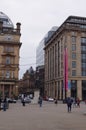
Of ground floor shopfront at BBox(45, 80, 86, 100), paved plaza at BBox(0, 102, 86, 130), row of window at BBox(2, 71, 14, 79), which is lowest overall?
paved plaza at BBox(0, 102, 86, 130)

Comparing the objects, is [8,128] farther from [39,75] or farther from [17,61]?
[39,75]

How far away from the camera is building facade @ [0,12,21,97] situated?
9781 cm

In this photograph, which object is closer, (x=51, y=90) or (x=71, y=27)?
(x=71, y=27)

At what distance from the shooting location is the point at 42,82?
161 m

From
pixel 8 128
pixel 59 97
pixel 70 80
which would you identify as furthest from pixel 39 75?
pixel 8 128

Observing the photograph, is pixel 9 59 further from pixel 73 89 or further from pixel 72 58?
pixel 73 89

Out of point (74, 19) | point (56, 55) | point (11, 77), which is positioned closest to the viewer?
point (11, 77)

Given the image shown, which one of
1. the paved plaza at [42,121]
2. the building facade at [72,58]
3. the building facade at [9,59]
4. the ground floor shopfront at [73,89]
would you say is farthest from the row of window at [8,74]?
the paved plaza at [42,121]

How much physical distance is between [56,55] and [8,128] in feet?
370

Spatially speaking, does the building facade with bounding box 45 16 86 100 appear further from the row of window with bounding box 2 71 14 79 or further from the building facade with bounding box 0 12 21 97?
the row of window with bounding box 2 71 14 79

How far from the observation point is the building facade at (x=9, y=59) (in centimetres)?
9781

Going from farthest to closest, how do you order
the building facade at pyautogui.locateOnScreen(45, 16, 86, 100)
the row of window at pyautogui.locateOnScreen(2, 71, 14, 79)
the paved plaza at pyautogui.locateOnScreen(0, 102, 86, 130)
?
the building facade at pyautogui.locateOnScreen(45, 16, 86, 100) → the row of window at pyautogui.locateOnScreen(2, 71, 14, 79) → the paved plaza at pyautogui.locateOnScreen(0, 102, 86, 130)

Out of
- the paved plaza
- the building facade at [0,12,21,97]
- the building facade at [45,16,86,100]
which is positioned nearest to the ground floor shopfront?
the building facade at [45,16,86,100]

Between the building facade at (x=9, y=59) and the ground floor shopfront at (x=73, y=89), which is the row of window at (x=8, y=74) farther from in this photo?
the ground floor shopfront at (x=73, y=89)
